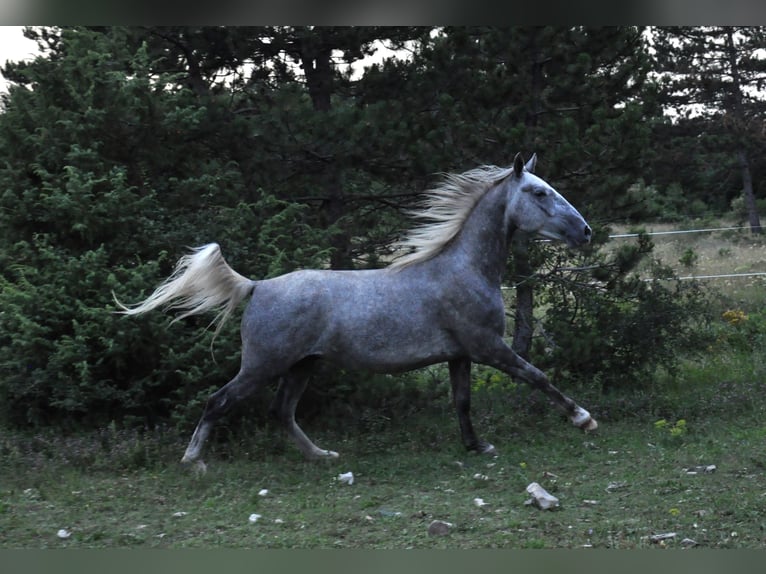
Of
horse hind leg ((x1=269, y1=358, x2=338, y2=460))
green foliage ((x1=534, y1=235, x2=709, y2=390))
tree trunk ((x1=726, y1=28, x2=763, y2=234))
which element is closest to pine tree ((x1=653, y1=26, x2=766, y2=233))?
tree trunk ((x1=726, y1=28, x2=763, y2=234))

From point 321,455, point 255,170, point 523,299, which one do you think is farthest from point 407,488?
point 255,170

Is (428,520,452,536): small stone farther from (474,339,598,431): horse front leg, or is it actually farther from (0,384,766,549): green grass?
(474,339,598,431): horse front leg

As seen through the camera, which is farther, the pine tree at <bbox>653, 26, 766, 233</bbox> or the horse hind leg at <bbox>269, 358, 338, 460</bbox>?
the pine tree at <bbox>653, 26, 766, 233</bbox>

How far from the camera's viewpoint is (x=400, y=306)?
25.1 ft

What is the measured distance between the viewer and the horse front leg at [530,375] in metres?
7.57

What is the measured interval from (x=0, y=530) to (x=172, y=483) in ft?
4.90

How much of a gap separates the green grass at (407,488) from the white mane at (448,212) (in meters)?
1.84

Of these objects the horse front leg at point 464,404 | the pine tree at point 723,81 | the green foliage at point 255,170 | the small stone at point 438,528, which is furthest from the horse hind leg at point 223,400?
the pine tree at point 723,81

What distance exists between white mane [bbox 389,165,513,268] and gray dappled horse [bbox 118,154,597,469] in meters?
A: 0.01

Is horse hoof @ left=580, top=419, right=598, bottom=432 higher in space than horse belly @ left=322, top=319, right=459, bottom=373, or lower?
lower

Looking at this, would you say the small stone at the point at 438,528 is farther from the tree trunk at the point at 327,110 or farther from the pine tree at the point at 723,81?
the pine tree at the point at 723,81

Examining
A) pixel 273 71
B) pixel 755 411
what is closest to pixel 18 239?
pixel 273 71

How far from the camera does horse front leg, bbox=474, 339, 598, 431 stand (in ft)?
24.8

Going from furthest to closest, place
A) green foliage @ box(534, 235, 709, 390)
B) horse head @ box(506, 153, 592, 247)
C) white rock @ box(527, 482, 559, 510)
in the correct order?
green foliage @ box(534, 235, 709, 390)
horse head @ box(506, 153, 592, 247)
white rock @ box(527, 482, 559, 510)
